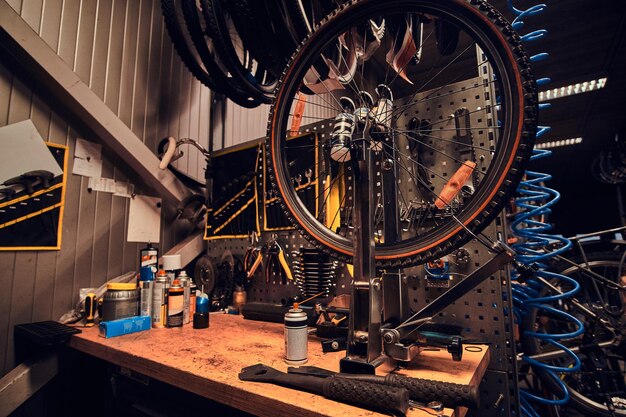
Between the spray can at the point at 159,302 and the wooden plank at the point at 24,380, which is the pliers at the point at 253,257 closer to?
the spray can at the point at 159,302

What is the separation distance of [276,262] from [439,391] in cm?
92

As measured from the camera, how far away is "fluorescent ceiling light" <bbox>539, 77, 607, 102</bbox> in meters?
4.22

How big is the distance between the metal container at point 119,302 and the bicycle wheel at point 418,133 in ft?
2.29

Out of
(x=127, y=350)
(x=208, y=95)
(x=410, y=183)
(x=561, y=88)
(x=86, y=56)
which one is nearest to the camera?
(x=127, y=350)

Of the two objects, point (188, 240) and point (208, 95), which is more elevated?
point (208, 95)

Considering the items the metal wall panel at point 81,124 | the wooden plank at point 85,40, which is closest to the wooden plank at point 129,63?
the metal wall panel at point 81,124

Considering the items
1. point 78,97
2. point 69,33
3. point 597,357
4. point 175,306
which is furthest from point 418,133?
point 597,357

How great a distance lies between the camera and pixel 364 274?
2.23ft

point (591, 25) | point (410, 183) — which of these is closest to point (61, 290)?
point (410, 183)

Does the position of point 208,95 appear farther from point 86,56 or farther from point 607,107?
point 607,107

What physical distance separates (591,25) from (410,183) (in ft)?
12.0

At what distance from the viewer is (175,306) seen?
1159 mm

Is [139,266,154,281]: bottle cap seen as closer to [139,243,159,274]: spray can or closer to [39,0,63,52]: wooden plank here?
[139,243,159,274]: spray can

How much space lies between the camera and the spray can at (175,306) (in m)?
1.15
